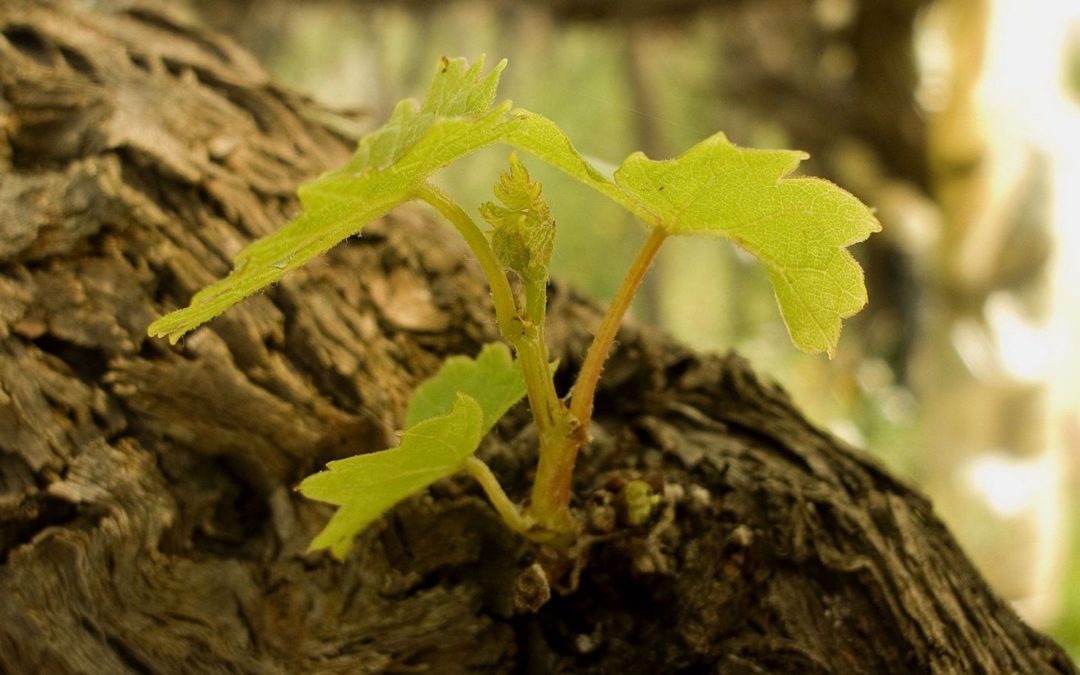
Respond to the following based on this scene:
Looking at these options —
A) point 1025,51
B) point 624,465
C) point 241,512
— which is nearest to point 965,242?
point 1025,51

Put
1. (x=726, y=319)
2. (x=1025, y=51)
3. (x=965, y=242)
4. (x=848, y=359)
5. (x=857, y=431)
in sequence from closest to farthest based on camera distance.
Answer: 1. (x=1025, y=51)
2. (x=965, y=242)
3. (x=857, y=431)
4. (x=848, y=359)
5. (x=726, y=319)

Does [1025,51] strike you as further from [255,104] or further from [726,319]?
[255,104]

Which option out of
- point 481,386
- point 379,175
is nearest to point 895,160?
point 481,386

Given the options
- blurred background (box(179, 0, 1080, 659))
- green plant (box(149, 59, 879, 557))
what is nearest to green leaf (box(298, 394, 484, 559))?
green plant (box(149, 59, 879, 557))

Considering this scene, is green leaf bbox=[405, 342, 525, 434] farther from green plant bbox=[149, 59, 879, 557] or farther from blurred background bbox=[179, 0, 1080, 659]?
blurred background bbox=[179, 0, 1080, 659]

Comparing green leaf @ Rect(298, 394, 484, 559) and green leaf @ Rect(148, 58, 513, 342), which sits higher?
green leaf @ Rect(148, 58, 513, 342)

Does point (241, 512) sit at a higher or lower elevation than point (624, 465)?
lower
